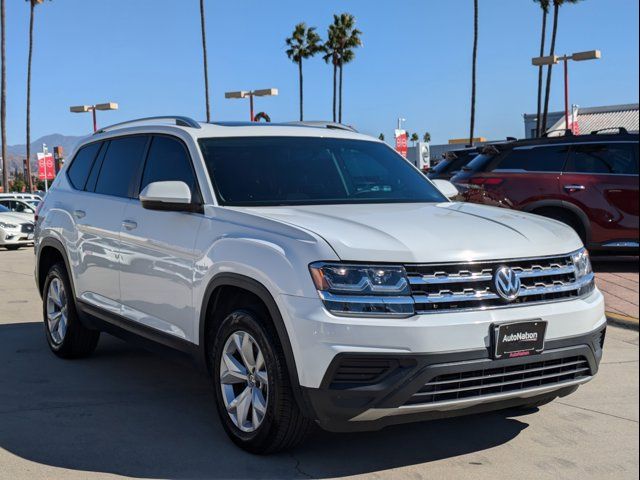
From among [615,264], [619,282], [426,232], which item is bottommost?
[615,264]

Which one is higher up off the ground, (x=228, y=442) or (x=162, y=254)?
(x=162, y=254)

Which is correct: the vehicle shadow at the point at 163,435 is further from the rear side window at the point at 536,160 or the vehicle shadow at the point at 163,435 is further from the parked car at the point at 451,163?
the parked car at the point at 451,163

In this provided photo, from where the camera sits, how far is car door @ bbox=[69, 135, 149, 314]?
5.68 meters

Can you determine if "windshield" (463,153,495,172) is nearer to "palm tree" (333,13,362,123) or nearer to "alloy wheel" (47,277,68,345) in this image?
"alloy wheel" (47,277,68,345)

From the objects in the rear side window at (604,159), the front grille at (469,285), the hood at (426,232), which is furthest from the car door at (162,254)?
the rear side window at (604,159)

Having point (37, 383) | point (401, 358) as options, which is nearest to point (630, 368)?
point (401, 358)

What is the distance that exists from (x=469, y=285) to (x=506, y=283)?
19cm

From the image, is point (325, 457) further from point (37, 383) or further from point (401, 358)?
point (37, 383)

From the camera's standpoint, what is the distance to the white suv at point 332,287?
3727 millimetres

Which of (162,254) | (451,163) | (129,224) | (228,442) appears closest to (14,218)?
(451,163)

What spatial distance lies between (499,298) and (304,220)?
1.05 metres

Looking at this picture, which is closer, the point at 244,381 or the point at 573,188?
the point at 244,381

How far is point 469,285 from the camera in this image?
3.84 metres

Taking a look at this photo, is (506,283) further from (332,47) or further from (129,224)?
(332,47)
